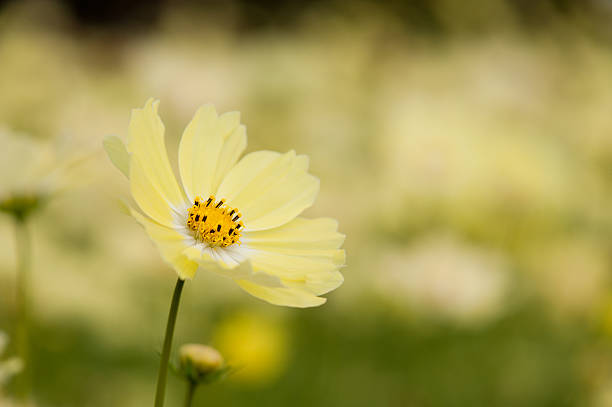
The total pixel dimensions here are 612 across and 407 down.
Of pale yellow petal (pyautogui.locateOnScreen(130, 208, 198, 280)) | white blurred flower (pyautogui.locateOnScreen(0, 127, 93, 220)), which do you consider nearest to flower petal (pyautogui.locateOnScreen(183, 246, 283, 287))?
pale yellow petal (pyautogui.locateOnScreen(130, 208, 198, 280))

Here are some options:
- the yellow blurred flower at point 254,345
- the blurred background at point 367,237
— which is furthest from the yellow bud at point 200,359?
the yellow blurred flower at point 254,345

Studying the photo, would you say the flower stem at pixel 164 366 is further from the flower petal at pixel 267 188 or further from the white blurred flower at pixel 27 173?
the white blurred flower at pixel 27 173

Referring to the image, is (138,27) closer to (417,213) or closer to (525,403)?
(417,213)

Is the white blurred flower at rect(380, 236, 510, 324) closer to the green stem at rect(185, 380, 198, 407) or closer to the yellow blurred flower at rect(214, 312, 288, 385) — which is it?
the yellow blurred flower at rect(214, 312, 288, 385)

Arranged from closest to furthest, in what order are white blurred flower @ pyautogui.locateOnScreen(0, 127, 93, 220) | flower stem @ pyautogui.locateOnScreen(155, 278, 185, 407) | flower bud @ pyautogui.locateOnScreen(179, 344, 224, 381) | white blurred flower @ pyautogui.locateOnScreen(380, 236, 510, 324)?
flower stem @ pyautogui.locateOnScreen(155, 278, 185, 407) < flower bud @ pyautogui.locateOnScreen(179, 344, 224, 381) < white blurred flower @ pyautogui.locateOnScreen(0, 127, 93, 220) < white blurred flower @ pyautogui.locateOnScreen(380, 236, 510, 324)

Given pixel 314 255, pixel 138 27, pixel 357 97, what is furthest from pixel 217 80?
pixel 138 27

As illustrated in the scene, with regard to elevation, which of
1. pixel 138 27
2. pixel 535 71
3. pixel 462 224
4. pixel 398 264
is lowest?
pixel 398 264

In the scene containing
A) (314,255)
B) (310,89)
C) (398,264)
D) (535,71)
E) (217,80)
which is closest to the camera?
(314,255)
